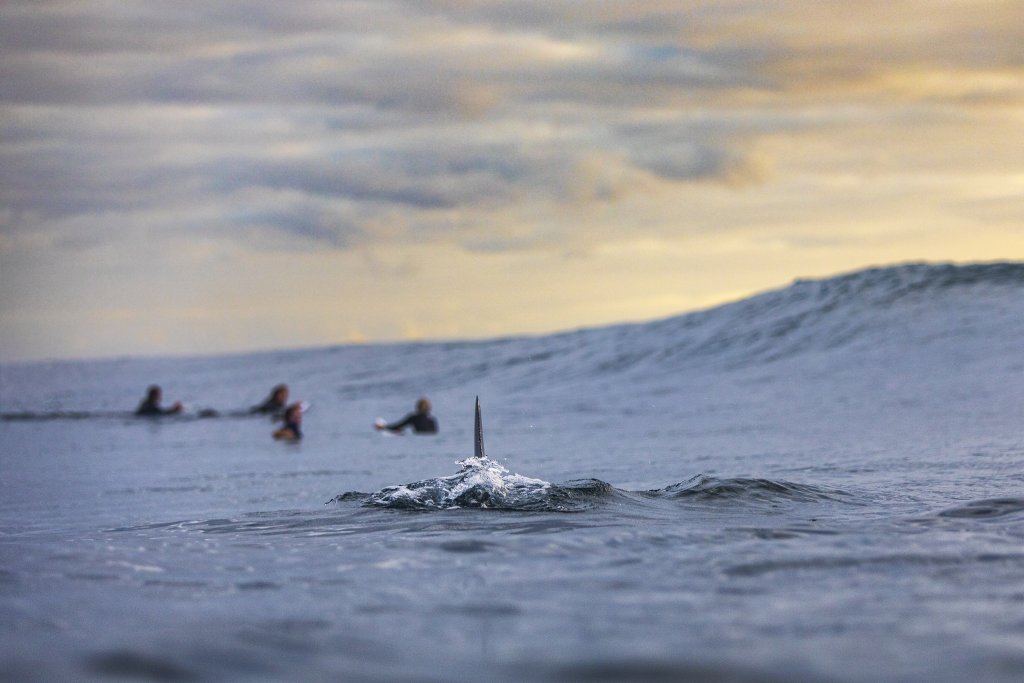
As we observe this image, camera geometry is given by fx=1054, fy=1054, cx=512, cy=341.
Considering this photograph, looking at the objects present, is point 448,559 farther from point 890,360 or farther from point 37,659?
point 890,360

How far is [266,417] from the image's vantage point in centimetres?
3416

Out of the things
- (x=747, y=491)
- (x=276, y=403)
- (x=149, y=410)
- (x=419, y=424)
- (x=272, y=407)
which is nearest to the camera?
(x=747, y=491)

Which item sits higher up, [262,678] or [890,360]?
[890,360]

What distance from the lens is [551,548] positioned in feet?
27.0

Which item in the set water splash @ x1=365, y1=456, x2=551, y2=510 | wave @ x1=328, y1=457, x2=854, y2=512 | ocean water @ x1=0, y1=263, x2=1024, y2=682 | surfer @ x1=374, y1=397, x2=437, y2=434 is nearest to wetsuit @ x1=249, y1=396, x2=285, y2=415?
ocean water @ x1=0, y1=263, x2=1024, y2=682

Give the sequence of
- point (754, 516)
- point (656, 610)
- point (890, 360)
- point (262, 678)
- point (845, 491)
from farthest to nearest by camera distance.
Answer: point (890, 360) < point (845, 491) < point (754, 516) < point (656, 610) < point (262, 678)

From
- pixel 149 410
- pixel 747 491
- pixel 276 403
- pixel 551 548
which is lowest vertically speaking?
pixel 551 548

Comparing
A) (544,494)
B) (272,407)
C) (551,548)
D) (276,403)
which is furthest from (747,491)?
(272,407)

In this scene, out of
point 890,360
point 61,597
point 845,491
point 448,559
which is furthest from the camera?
point 890,360

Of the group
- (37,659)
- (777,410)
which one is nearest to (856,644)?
(37,659)

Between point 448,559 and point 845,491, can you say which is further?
point 845,491

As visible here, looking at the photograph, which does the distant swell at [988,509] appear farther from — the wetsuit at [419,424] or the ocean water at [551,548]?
the wetsuit at [419,424]

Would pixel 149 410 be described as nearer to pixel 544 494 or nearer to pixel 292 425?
pixel 292 425

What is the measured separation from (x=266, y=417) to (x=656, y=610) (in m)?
29.4
